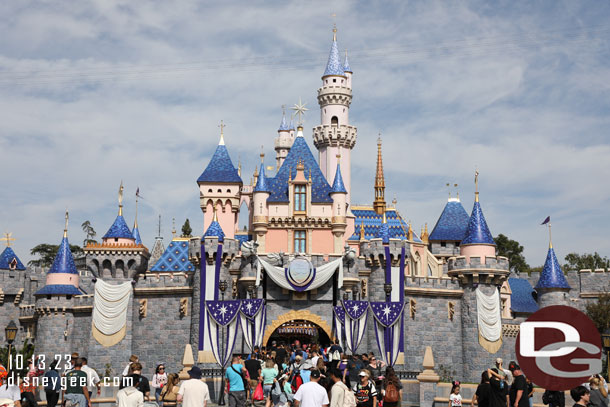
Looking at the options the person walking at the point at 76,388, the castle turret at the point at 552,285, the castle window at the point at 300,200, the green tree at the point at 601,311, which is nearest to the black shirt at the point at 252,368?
the person walking at the point at 76,388

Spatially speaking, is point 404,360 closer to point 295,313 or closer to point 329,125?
point 295,313

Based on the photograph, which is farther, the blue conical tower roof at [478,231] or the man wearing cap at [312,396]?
the blue conical tower roof at [478,231]

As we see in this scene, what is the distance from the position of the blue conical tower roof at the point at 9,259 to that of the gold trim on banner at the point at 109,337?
33.1 feet

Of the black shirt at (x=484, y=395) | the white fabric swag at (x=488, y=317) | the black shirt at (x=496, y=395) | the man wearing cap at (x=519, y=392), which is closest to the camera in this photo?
the black shirt at (x=496, y=395)

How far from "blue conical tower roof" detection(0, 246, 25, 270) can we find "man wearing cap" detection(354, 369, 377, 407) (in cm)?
3285

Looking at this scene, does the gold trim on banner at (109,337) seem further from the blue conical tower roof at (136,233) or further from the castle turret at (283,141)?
the castle turret at (283,141)

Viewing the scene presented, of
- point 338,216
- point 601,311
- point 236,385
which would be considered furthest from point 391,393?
point 601,311

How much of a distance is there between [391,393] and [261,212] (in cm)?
2185

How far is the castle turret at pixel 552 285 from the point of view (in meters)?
37.3

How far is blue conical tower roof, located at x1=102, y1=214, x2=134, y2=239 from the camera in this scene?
1560 inches

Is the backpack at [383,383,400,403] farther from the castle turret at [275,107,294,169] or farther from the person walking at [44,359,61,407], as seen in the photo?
the castle turret at [275,107,294,169]

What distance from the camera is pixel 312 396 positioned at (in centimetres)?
991

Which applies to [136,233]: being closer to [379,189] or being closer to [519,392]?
[379,189]

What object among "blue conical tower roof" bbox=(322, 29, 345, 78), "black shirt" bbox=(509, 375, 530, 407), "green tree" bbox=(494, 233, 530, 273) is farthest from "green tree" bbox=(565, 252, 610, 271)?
"black shirt" bbox=(509, 375, 530, 407)
